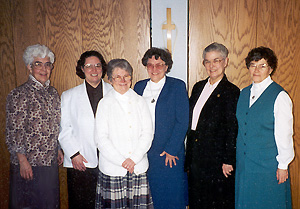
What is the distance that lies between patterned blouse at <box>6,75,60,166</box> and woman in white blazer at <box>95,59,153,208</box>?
54 centimetres

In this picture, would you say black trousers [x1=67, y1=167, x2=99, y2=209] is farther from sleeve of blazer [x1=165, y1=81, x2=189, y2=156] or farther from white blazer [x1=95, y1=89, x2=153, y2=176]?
A: sleeve of blazer [x1=165, y1=81, x2=189, y2=156]

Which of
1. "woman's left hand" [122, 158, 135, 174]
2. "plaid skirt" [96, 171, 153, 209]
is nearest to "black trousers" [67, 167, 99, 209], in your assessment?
"plaid skirt" [96, 171, 153, 209]

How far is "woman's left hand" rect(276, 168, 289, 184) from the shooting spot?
1631 mm

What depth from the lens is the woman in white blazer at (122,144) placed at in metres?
1.64

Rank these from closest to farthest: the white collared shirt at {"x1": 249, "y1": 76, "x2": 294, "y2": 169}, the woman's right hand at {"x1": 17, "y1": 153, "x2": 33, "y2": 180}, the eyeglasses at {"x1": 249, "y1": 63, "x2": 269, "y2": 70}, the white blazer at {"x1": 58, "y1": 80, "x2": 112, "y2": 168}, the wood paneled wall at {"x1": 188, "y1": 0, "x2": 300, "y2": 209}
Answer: the white collared shirt at {"x1": 249, "y1": 76, "x2": 294, "y2": 169}, the eyeglasses at {"x1": 249, "y1": 63, "x2": 269, "y2": 70}, the woman's right hand at {"x1": 17, "y1": 153, "x2": 33, "y2": 180}, the white blazer at {"x1": 58, "y1": 80, "x2": 112, "y2": 168}, the wood paneled wall at {"x1": 188, "y1": 0, "x2": 300, "y2": 209}

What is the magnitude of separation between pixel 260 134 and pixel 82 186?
5.54 feet

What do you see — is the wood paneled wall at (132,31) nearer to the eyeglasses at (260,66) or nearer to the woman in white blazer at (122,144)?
the eyeglasses at (260,66)

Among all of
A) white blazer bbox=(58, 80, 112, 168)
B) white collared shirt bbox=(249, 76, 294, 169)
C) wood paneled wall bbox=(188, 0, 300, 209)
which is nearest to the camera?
white collared shirt bbox=(249, 76, 294, 169)

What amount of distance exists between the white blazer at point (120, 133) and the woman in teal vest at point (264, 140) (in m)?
0.83

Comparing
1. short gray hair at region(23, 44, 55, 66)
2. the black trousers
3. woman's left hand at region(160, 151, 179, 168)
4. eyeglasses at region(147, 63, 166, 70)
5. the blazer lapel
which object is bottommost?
the black trousers

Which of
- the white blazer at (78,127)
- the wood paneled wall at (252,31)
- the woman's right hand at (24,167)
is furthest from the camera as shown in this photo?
the wood paneled wall at (252,31)

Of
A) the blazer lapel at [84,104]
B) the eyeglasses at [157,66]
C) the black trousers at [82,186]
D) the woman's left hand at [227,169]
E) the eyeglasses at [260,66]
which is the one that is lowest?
the black trousers at [82,186]

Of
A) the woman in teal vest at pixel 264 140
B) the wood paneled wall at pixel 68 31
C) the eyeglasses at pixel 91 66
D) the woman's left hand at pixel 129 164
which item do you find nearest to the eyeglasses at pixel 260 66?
the woman in teal vest at pixel 264 140

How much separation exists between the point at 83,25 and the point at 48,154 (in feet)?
4.75
